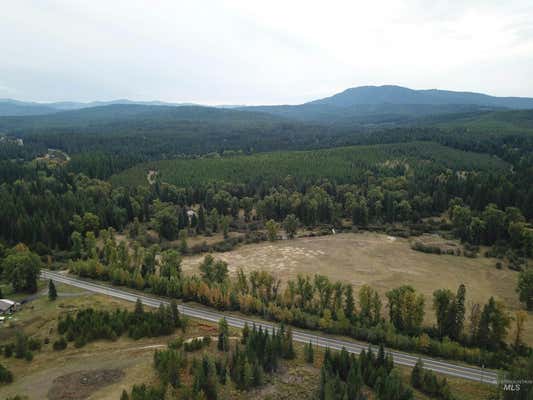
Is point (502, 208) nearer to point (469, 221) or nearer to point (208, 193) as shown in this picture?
point (469, 221)

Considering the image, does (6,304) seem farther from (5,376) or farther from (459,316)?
(459,316)

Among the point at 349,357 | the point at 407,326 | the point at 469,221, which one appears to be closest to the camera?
the point at 349,357

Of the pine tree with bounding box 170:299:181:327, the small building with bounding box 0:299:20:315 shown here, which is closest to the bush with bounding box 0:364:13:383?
the small building with bounding box 0:299:20:315

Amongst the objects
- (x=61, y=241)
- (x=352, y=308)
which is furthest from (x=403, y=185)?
(x=61, y=241)

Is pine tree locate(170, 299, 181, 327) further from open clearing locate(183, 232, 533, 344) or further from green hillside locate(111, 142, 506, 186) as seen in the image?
green hillside locate(111, 142, 506, 186)

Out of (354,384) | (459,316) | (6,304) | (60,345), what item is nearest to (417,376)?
(354,384)

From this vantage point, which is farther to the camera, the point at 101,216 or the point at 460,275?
the point at 101,216

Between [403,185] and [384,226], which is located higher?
[403,185]
